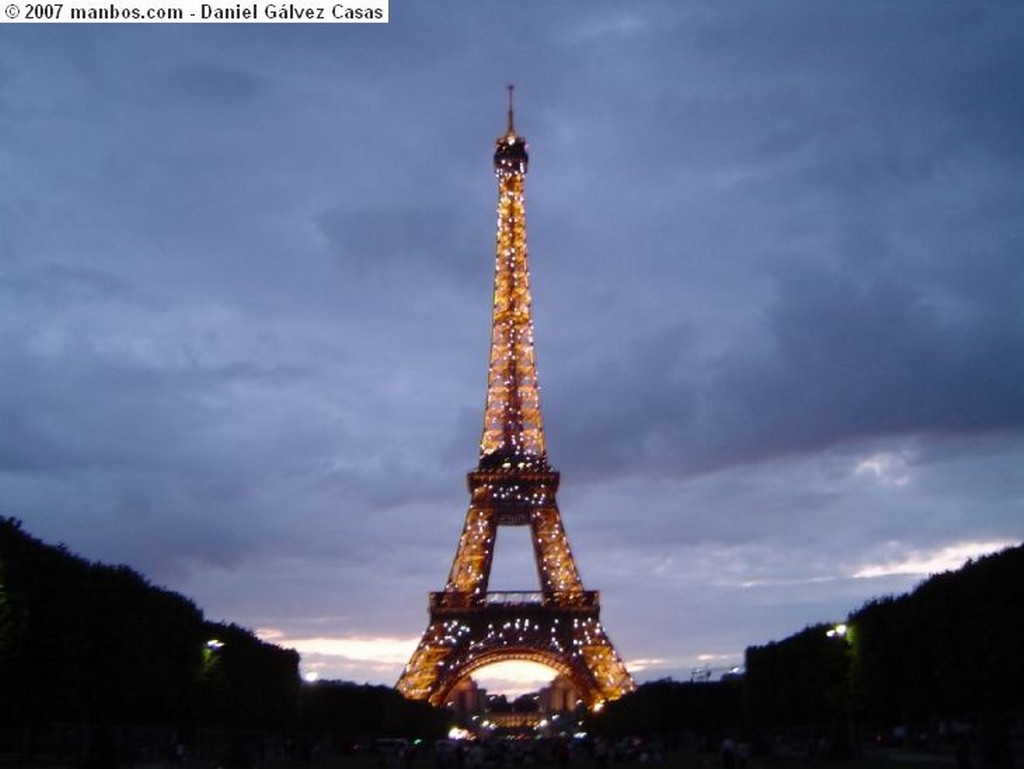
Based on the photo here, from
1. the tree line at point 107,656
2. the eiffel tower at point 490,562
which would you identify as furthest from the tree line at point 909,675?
the tree line at point 107,656

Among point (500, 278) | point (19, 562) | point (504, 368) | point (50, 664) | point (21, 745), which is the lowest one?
point (21, 745)

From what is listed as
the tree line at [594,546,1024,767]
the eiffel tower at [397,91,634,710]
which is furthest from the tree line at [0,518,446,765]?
the tree line at [594,546,1024,767]

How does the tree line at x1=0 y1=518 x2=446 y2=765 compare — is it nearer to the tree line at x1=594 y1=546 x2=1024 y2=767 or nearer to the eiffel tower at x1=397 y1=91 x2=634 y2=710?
the eiffel tower at x1=397 y1=91 x2=634 y2=710

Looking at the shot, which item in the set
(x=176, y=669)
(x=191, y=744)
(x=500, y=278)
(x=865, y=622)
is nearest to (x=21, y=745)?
(x=191, y=744)

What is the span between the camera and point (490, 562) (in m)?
111

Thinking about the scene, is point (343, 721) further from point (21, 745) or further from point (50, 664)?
point (21, 745)

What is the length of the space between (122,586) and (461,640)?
148 feet

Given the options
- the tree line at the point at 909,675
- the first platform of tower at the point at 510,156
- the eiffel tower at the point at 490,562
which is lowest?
the tree line at the point at 909,675

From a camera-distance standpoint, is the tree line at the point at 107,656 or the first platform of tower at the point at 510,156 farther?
the first platform of tower at the point at 510,156

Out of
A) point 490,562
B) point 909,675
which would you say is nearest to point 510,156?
point 490,562

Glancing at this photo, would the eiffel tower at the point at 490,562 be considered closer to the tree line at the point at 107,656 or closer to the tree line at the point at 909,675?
the tree line at the point at 909,675

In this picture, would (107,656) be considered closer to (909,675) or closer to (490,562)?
(909,675)

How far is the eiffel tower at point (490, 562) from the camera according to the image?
108 m

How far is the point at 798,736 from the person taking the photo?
85562 millimetres
